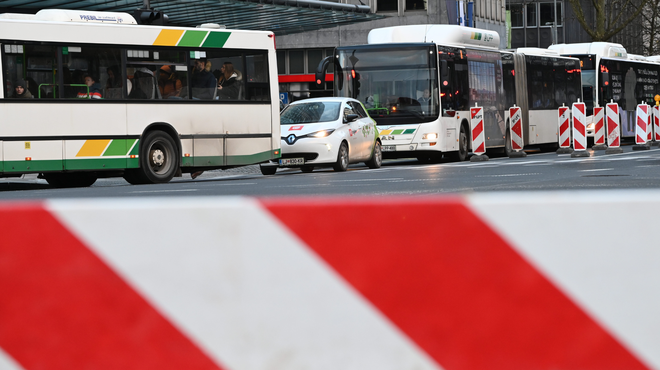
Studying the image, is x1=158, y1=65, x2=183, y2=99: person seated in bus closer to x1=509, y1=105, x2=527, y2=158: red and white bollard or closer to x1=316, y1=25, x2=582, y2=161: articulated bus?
x1=316, y1=25, x2=582, y2=161: articulated bus

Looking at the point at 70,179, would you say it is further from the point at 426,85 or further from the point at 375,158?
the point at 426,85

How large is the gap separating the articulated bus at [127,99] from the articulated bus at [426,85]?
16.3 ft

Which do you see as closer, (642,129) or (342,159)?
(342,159)

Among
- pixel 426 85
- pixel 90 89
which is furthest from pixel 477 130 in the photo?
pixel 90 89

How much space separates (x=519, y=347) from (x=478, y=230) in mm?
258

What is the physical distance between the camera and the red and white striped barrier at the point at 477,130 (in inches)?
971

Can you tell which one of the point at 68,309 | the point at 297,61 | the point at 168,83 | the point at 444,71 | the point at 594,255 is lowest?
the point at 68,309

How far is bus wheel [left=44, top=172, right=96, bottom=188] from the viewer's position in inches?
706

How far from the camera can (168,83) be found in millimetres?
18016

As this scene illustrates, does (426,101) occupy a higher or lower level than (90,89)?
lower

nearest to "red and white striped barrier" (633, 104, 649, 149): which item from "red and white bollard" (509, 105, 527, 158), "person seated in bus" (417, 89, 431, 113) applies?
"red and white bollard" (509, 105, 527, 158)

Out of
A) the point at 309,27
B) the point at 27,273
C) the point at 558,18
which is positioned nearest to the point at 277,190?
the point at 27,273

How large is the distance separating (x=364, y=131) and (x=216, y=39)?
179 inches

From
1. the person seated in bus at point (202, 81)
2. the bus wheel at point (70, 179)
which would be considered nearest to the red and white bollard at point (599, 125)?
the person seated in bus at point (202, 81)
